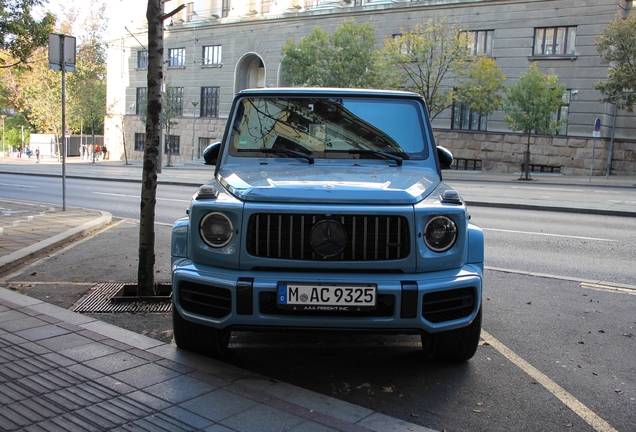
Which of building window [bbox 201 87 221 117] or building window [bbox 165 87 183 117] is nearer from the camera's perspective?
building window [bbox 165 87 183 117]

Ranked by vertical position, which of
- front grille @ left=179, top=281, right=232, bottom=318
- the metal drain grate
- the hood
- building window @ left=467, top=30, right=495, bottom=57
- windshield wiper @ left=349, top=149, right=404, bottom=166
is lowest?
the metal drain grate

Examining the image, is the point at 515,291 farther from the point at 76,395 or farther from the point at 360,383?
the point at 76,395

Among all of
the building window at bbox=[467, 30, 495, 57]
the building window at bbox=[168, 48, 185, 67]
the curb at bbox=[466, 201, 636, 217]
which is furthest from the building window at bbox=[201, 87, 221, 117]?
the curb at bbox=[466, 201, 636, 217]

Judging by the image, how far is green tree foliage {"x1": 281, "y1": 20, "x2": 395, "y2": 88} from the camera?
33531 mm

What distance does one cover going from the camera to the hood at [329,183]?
12.1 ft

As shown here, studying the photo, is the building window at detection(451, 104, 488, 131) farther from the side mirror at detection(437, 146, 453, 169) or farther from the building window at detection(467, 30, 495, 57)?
the side mirror at detection(437, 146, 453, 169)

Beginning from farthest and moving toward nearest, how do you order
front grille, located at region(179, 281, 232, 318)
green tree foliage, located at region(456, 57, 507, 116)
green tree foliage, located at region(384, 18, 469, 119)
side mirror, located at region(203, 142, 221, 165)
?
green tree foliage, located at region(384, 18, 469, 119)
green tree foliage, located at region(456, 57, 507, 116)
side mirror, located at region(203, 142, 221, 165)
front grille, located at region(179, 281, 232, 318)

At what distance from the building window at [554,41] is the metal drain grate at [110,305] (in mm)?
31929

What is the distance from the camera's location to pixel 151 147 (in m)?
5.64

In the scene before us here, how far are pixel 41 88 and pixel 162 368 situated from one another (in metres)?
55.1

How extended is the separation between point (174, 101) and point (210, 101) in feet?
9.34

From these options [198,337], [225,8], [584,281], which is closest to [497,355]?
[198,337]

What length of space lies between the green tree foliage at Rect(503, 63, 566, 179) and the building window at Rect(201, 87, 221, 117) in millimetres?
25430

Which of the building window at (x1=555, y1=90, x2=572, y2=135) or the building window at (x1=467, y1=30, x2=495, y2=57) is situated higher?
the building window at (x1=467, y1=30, x2=495, y2=57)
